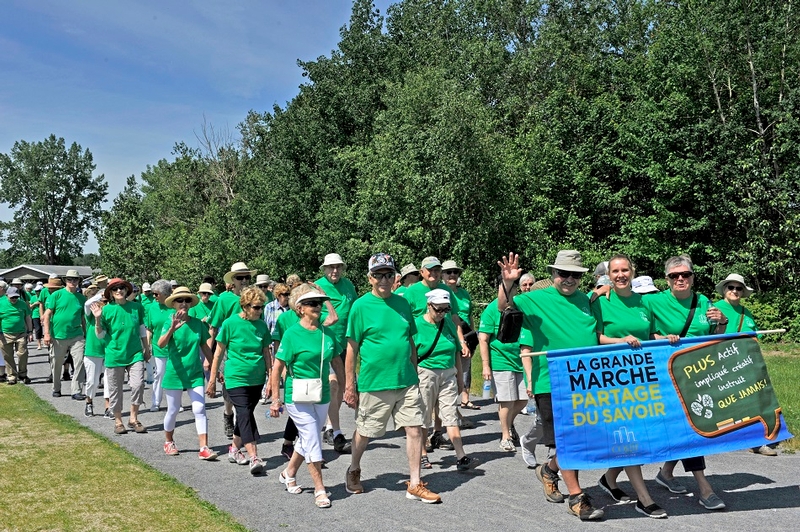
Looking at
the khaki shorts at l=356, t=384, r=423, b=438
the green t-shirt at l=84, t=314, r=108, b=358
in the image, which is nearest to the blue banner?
the khaki shorts at l=356, t=384, r=423, b=438

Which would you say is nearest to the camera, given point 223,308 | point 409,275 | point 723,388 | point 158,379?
point 723,388

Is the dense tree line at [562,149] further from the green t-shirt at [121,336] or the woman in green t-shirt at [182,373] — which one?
the woman in green t-shirt at [182,373]

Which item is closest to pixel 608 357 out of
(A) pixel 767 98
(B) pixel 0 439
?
(B) pixel 0 439

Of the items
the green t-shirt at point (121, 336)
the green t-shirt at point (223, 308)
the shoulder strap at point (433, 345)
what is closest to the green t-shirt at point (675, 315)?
the shoulder strap at point (433, 345)

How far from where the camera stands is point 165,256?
4984cm

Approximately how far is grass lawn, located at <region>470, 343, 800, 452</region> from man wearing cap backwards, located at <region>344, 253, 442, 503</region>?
4.38 m

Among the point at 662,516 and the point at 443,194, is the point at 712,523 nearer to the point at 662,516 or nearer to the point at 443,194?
the point at 662,516

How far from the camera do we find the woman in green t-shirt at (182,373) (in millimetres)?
8180

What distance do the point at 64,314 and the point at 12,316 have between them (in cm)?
271

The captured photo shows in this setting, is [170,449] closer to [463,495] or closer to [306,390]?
[306,390]

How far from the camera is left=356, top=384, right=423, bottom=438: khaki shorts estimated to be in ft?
21.0

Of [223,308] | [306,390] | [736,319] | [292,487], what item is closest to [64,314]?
[223,308]

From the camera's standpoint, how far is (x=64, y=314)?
1323 centimetres

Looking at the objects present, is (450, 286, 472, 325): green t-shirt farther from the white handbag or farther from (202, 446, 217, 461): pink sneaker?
(202, 446, 217, 461): pink sneaker
